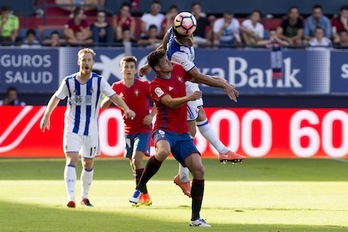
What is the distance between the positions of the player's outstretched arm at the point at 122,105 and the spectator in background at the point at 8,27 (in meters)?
13.4

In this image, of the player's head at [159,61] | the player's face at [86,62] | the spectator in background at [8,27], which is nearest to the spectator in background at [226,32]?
the spectator in background at [8,27]

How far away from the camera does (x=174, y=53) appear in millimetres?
13773

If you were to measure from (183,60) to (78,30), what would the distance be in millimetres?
14137

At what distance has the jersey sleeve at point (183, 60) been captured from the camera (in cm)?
1325

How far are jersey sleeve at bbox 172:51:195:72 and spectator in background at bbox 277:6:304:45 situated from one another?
46.8ft

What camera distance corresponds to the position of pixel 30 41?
27.1 m

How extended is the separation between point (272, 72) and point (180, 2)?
453 centimetres

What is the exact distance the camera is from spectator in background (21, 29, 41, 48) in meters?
27.0

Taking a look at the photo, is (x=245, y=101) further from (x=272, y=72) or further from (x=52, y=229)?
(x=52, y=229)

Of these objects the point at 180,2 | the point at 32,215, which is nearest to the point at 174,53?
the point at 32,215

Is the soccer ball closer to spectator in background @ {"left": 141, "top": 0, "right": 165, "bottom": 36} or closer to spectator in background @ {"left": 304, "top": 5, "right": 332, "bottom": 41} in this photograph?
spectator in background @ {"left": 141, "top": 0, "right": 165, "bottom": 36}

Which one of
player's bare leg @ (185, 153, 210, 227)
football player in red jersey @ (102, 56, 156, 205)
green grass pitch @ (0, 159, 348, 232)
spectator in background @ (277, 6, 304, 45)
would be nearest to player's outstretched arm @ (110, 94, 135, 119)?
football player in red jersey @ (102, 56, 156, 205)

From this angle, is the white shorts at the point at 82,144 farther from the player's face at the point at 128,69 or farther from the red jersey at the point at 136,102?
the player's face at the point at 128,69

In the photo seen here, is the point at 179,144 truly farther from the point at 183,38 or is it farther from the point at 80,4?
the point at 80,4
